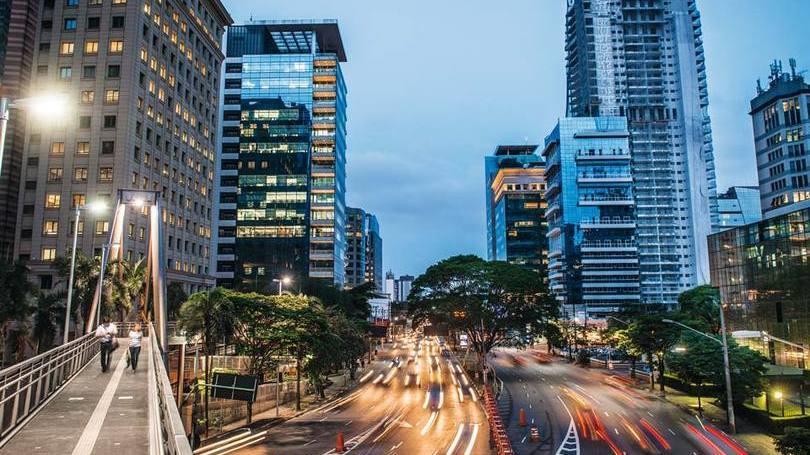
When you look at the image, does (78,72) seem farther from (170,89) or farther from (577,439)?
(577,439)

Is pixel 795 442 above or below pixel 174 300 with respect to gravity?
below

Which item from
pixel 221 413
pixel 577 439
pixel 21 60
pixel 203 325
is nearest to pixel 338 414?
pixel 221 413

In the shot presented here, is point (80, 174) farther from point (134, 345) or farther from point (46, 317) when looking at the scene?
point (134, 345)

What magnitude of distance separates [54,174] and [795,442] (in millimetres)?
87454

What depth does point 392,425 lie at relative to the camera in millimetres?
44125

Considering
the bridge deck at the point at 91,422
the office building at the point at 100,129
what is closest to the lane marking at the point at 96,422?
the bridge deck at the point at 91,422

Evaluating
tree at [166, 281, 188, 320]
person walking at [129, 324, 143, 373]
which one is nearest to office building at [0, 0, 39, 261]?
tree at [166, 281, 188, 320]

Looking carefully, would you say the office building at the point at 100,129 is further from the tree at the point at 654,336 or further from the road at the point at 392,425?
the tree at the point at 654,336

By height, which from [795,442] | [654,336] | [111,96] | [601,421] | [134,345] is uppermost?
[111,96]

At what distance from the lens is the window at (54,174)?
80188 millimetres

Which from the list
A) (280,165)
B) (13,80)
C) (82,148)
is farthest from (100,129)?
(280,165)

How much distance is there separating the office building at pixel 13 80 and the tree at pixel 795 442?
88456mm

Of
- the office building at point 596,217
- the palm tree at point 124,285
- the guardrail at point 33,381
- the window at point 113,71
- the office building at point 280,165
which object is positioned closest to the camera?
the guardrail at point 33,381

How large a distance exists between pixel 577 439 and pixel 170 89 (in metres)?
82.2
